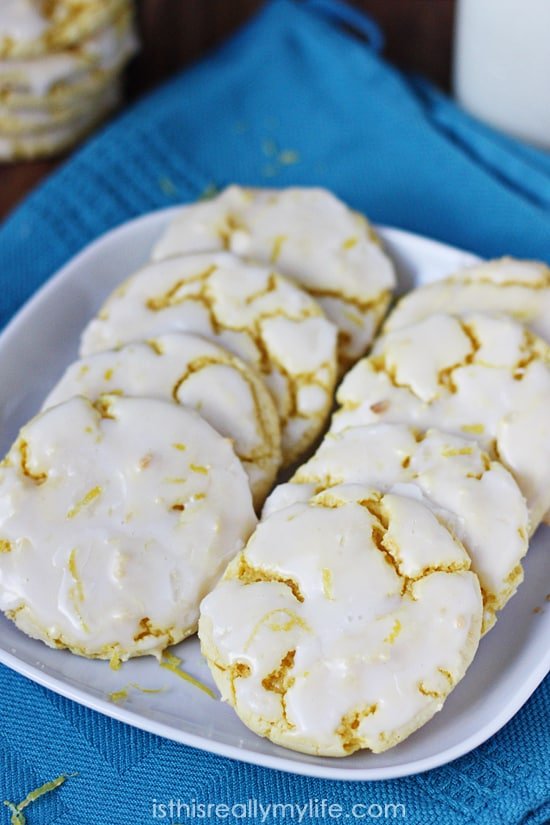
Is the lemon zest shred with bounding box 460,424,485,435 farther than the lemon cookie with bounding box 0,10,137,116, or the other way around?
the lemon cookie with bounding box 0,10,137,116

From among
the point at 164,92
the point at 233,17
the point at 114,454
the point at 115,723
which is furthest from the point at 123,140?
the point at 115,723

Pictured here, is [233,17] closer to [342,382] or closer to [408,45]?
[408,45]

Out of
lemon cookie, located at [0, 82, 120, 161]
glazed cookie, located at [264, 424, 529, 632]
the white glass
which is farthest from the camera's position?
lemon cookie, located at [0, 82, 120, 161]

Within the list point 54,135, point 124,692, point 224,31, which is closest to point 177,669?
point 124,692

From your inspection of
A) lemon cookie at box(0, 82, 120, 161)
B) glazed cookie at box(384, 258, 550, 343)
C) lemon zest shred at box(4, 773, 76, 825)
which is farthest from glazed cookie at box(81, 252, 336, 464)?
lemon cookie at box(0, 82, 120, 161)

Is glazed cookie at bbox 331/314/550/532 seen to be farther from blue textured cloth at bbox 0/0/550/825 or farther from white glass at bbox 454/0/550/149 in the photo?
white glass at bbox 454/0/550/149

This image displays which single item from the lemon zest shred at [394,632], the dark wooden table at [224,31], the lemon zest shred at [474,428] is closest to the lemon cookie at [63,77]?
the dark wooden table at [224,31]

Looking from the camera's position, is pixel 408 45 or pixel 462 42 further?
pixel 408 45

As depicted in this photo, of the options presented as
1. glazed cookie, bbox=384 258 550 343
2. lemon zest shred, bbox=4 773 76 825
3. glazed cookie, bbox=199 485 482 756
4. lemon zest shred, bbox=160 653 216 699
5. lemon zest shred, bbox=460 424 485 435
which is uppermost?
glazed cookie, bbox=384 258 550 343
